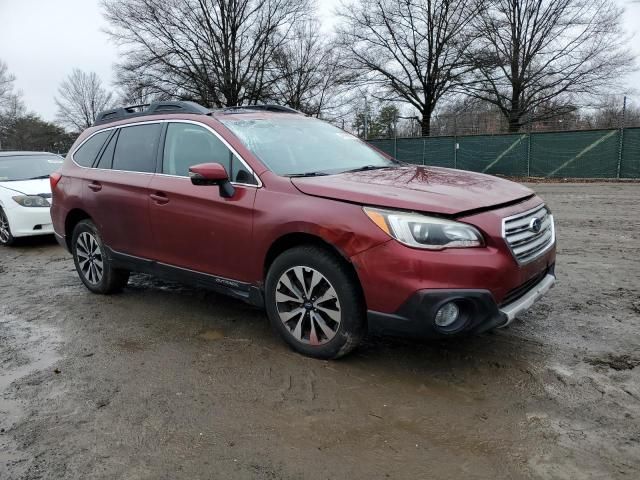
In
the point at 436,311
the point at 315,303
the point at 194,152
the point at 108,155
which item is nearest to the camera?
the point at 436,311

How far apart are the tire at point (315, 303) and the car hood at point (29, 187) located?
6.30m

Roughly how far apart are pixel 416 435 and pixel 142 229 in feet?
9.66

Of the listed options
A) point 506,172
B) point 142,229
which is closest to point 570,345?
point 142,229

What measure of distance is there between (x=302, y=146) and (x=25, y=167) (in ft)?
23.7

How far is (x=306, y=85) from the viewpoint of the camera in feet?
111

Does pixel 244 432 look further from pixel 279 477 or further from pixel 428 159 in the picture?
pixel 428 159

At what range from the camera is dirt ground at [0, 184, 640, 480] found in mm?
2439

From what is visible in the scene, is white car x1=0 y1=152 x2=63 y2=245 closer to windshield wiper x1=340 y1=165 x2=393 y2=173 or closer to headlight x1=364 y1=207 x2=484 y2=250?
windshield wiper x1=340 y1=165 x2=393 y2=173

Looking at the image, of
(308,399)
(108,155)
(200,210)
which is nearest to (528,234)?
(308,399)

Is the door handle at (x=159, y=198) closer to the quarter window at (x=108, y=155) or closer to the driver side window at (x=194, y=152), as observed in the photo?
the driver side window at (x=194, y=152)

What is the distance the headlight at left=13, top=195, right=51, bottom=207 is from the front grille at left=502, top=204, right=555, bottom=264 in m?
7.46

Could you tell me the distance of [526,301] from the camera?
3137mm

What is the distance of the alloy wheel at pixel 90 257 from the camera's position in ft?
16.8

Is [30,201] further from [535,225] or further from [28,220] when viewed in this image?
[535,225]
